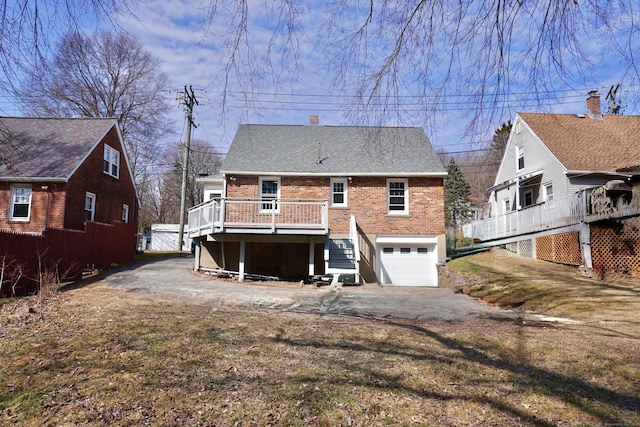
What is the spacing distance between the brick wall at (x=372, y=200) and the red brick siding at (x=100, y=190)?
7.43m

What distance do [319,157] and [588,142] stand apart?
13.3 m

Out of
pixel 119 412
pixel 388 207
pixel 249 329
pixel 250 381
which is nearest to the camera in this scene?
pixel 119 412

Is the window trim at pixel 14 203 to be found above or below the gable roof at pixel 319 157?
below

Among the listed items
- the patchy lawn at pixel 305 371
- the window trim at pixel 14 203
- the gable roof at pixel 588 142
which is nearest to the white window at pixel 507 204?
the gable roof at pixel 588 142

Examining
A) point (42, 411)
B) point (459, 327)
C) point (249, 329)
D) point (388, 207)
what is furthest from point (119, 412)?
point (388, 207)

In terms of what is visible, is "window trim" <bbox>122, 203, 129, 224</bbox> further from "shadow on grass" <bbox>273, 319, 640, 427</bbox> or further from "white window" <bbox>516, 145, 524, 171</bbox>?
"white window" <bbox>516, 145, 524, 171</bbox>

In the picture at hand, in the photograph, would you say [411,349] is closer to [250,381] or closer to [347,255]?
[250,381]

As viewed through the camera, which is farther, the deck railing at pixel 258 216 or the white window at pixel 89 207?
the white window at pixel 89 207

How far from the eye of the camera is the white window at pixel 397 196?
17609 millimetres

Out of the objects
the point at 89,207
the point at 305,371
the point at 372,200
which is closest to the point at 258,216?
the point at 372,200

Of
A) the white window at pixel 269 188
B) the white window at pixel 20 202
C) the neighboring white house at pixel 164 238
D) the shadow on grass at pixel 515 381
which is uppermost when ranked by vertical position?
the white window at pixel 269 188

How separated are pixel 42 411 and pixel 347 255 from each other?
12.8 meters

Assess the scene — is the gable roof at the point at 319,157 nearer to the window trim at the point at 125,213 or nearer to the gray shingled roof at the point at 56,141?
the gray shingled roof at the point at 56,141

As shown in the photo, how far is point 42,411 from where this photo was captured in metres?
3.78
